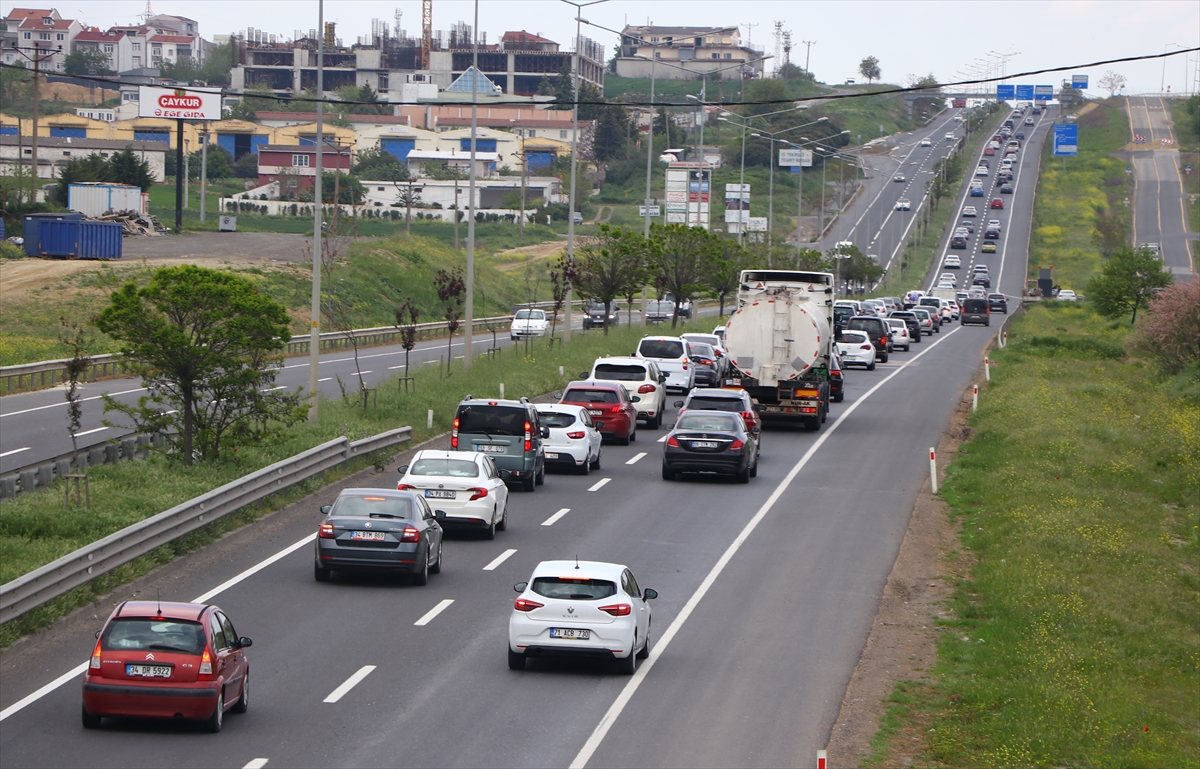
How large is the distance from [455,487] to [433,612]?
469 centimetres

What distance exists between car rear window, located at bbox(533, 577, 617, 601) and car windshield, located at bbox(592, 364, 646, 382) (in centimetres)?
2256

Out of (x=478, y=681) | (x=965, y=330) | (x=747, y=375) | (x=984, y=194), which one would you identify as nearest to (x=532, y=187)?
(x=984, y=194)

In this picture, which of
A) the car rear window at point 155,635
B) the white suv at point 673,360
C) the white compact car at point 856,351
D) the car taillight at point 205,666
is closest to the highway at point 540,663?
the car taillight at point 205,666

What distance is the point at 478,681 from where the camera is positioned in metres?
15.6

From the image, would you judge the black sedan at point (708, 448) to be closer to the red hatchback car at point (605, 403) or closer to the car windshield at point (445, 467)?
the red hatchback car at point (605, 403)

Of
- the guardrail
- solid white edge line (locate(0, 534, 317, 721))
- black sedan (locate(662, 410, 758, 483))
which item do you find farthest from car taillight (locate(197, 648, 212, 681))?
black sedan (locate(662, 410, 758, 483))

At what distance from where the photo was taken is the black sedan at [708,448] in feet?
97.6

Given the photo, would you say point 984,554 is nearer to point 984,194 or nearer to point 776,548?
point 776,548

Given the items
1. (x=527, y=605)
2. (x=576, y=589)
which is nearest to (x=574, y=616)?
(x=576, y=589)

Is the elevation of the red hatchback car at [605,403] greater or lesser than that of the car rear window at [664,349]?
lesser

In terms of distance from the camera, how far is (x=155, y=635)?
42.5 feet

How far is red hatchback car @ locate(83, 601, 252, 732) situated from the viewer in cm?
1284

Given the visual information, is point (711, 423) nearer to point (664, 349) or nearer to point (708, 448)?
point (708, 448)

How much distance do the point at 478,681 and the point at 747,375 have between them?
74.6ft
